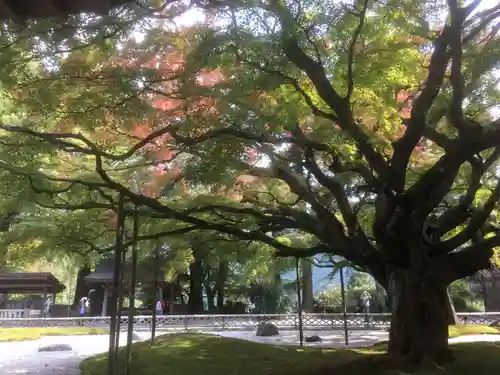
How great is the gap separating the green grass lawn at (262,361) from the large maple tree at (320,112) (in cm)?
55

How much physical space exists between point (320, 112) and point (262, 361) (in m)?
4.20

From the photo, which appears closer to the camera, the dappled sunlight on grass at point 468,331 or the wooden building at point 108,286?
the dappled sunlight on grass at point 468,331

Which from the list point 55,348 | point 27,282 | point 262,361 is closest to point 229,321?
point 27,282

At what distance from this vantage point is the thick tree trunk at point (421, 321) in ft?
23.8

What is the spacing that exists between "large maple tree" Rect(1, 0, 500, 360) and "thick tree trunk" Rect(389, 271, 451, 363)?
0.9 inches

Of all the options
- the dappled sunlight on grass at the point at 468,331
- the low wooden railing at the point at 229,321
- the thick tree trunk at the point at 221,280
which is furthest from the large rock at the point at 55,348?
the thick tree trunk at the point at 221,280

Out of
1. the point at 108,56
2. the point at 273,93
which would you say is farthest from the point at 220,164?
the point at 108,56

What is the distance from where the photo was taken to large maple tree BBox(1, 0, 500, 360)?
5.78 meters

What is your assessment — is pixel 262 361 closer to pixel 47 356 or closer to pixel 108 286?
pixel 47 356

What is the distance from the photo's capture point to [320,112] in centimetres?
686

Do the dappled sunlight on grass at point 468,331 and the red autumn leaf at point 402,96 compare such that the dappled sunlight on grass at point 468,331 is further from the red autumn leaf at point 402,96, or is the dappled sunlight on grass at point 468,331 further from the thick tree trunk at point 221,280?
the thick tree trunk at point 221,280

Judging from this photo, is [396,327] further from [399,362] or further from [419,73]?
[419,73]

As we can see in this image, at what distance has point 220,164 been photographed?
21.9 feet

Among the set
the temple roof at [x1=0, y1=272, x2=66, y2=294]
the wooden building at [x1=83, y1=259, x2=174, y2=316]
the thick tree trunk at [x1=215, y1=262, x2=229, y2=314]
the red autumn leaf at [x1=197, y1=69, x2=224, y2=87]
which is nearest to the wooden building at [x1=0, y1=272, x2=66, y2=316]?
the temple roof at [x1=0, y1=272, x2=66, y2=294]
